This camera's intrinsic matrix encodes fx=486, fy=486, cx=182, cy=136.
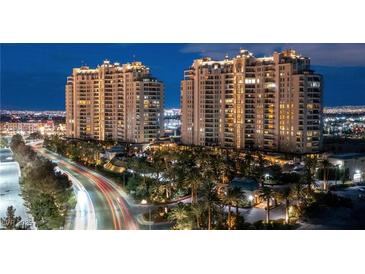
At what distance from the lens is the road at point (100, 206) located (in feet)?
40.4

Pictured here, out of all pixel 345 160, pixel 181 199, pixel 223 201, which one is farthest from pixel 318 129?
pixel 223 201

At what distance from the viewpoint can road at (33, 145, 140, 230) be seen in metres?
12.3

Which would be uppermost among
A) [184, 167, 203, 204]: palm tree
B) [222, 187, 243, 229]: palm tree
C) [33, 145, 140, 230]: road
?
[184, 167, 203, 204]: palm tree

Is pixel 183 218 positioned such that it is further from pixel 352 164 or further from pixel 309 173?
pixel 352 164

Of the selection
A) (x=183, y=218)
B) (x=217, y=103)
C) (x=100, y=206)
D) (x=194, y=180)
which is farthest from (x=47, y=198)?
(x=217, y=103)

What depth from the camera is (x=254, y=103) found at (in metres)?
24.8

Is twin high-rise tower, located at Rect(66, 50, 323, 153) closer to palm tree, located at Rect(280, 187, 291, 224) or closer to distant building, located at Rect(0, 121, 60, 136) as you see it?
distant building, located at Rect(0, 121, 60, 136)

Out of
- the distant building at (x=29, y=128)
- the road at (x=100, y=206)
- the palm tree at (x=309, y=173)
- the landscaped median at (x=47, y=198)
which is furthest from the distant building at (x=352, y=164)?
the distant building at (x=29, y=128)

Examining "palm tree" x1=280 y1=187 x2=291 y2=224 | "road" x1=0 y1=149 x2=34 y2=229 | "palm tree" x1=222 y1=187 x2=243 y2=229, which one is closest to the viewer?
"palm tree" x1=222 y1=187 x2=243 y2=229

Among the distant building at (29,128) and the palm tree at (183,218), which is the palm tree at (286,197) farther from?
the distant building at (29,128)

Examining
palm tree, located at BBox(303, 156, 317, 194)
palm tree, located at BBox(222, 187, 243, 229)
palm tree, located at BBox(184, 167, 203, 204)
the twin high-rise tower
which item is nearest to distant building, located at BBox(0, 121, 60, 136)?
the twin high-rise tower

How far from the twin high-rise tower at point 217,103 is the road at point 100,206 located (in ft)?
28.0
